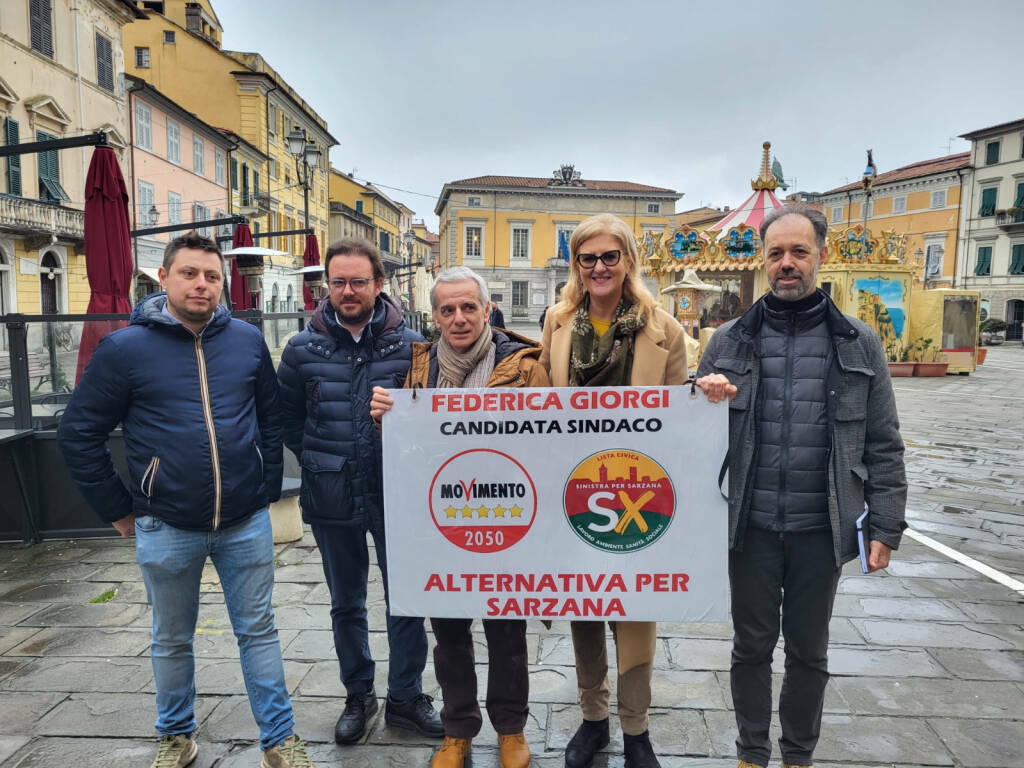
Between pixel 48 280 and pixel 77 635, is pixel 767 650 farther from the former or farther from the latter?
pixel 48 280

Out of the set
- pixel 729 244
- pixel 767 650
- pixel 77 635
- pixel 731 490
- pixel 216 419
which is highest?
pixel 729 244

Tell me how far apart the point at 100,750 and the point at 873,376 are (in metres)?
3.08

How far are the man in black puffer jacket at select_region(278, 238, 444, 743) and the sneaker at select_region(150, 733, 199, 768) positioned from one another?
53 centimetres

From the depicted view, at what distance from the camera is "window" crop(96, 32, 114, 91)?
2292 centimetres

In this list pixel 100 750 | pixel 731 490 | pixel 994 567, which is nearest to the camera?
pixel 731 490

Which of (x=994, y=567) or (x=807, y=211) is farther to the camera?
(x=994, y=567)

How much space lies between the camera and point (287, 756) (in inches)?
99.0

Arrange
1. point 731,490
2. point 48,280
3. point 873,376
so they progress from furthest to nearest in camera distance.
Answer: point 48,280
point 731,490
point 873,376

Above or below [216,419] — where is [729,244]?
above

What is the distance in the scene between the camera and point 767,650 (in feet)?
7.98

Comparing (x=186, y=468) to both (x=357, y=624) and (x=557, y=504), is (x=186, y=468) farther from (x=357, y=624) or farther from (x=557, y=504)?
(x=557, y=504)

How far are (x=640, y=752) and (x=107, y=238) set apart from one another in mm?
6694

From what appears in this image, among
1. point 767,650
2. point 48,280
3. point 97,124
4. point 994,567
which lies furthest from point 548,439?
point 97,124

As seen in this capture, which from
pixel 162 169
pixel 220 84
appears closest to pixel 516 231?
pixel 220 84
